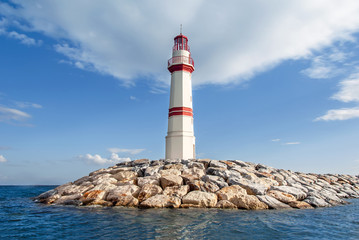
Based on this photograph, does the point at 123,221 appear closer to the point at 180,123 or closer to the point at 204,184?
the point at 204,184

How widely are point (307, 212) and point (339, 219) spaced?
5.05 feet

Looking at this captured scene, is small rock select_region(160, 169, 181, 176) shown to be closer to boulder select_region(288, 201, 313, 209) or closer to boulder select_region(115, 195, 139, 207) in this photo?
boulder select_region(115, 195, 139, 207)

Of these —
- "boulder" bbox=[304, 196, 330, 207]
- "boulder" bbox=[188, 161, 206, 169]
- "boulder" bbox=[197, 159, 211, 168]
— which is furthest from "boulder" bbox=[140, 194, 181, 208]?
"boulder" bbox=[304, 196, 330, 207]

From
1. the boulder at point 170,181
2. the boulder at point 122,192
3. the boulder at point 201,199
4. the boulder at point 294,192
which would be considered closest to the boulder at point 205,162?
the boulder at point 170,181

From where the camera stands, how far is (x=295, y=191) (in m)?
15.3

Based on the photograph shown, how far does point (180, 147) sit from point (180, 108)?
3659 millimetres

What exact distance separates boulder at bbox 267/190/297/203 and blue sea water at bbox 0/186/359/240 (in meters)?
1.41

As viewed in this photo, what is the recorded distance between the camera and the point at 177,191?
Answer: 1389 centimetres

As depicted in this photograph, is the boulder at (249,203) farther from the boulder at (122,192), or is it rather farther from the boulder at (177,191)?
the boulder at (122,192)

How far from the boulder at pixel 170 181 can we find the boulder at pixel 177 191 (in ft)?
1.15

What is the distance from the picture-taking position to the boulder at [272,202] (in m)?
13.5

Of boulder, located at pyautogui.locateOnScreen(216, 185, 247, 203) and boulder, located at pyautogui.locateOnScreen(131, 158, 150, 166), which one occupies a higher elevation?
boulder, located at pyautogui.locateOnScreen(131, 158, 150, 166)

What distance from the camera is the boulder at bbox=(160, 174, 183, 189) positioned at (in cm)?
1459

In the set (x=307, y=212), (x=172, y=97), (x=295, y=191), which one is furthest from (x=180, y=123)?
(x=307, y=212)
